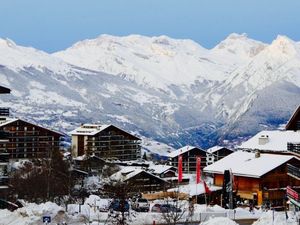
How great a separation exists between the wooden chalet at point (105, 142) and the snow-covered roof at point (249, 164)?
75398 millimetres

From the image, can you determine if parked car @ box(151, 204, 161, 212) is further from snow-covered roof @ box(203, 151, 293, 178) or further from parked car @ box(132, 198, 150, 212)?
snow-covered roof @ box(203, 151, 293, 178)

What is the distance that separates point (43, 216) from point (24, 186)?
28061 mm

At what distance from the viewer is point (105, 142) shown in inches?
6117

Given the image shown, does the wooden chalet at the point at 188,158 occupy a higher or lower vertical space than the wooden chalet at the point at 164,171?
higher

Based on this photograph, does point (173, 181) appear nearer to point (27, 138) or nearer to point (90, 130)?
point (27, 138)

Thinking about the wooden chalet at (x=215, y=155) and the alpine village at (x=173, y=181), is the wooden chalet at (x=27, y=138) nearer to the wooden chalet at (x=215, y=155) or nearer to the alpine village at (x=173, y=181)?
the alpine village at (x=173, y=181)

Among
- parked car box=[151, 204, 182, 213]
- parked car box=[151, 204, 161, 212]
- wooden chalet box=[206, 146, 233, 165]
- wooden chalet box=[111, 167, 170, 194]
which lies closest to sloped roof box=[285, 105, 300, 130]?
parked car box=[151, 204, 161, 212]

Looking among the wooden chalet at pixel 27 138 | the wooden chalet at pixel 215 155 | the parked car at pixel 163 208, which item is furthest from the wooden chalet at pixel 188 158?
the parked car at pixel 163 208

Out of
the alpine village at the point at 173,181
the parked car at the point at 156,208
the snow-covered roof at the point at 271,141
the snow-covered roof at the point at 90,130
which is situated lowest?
the parked car at the point at 156,208

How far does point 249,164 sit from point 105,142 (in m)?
85.0

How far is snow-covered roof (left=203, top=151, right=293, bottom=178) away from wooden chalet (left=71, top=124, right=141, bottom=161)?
75398 millimetres

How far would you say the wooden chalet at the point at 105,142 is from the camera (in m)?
153

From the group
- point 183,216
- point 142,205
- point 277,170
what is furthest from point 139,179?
point 183,216

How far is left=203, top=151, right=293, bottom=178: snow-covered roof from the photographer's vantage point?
69938 millimetres
